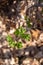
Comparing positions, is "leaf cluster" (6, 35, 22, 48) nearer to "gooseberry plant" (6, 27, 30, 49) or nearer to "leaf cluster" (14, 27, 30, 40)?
"gooseberry plant" (6, 27, 30, 49)

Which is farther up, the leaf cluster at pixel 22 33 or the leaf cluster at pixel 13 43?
the leaf cluster at pixel 22 33

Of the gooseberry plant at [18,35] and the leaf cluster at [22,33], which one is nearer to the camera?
the gooseberry plant at [18,35]

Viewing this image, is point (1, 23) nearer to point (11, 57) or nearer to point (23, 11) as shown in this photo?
point (23, 11)

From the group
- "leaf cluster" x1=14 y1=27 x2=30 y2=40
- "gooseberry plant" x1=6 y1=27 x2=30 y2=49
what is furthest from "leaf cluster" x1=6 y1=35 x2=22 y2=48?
"leaf cluster" x1=14 y1=27 x2=30 y2=40

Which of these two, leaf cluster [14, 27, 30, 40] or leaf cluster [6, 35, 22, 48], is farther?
leaf cluster [14, 27, 30, 40]

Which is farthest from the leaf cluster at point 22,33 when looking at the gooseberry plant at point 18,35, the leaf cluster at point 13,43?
the leaf cluster at point 13,43

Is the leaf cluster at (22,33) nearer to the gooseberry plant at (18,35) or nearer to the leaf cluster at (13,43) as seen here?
the gooseberry plant at (18,35)

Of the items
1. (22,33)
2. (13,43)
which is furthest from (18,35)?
(13,43)

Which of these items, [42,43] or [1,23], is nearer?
[42,43]

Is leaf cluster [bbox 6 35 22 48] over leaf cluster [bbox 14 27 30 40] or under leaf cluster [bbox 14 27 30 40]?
under

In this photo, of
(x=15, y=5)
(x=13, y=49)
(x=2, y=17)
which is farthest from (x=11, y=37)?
(x=15, y=5)

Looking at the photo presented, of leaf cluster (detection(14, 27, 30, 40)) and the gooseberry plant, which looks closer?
the gooseberry plant
